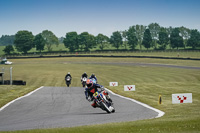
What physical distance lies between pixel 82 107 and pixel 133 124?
6603 mm

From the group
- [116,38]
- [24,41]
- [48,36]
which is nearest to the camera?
[24,41]

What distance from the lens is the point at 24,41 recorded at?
156m

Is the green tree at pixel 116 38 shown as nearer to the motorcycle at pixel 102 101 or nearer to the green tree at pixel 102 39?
the green tree at pixel 102 39

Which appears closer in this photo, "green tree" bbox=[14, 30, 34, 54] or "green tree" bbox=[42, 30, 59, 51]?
"green tree" bbox=[14, 30, 34, 54]

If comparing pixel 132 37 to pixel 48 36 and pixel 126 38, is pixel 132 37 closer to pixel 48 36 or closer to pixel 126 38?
pixel 126 38

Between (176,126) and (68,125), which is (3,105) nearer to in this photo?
(68,125)

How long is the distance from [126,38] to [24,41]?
197ft

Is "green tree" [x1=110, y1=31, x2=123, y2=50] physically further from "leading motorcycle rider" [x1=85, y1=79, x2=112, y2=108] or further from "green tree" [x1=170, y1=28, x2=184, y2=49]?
"leading motorcycle rider" [x1=85, y1=79, x2=112, y2=108]

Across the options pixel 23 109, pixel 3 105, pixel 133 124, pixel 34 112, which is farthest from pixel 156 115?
pixel 3 105

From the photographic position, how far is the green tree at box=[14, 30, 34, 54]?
155 metres

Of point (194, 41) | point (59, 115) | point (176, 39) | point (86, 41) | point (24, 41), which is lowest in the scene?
point (59, 115)

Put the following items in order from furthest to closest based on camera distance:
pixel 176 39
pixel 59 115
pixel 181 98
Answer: pixel 176 39 → pixel 181 98 → pixel 59 115

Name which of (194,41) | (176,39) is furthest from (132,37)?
(194,41)

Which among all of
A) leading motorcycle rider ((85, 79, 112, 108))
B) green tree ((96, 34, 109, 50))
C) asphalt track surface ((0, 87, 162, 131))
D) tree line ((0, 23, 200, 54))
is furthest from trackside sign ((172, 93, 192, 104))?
green tree ((96, 34, 109, 50))
